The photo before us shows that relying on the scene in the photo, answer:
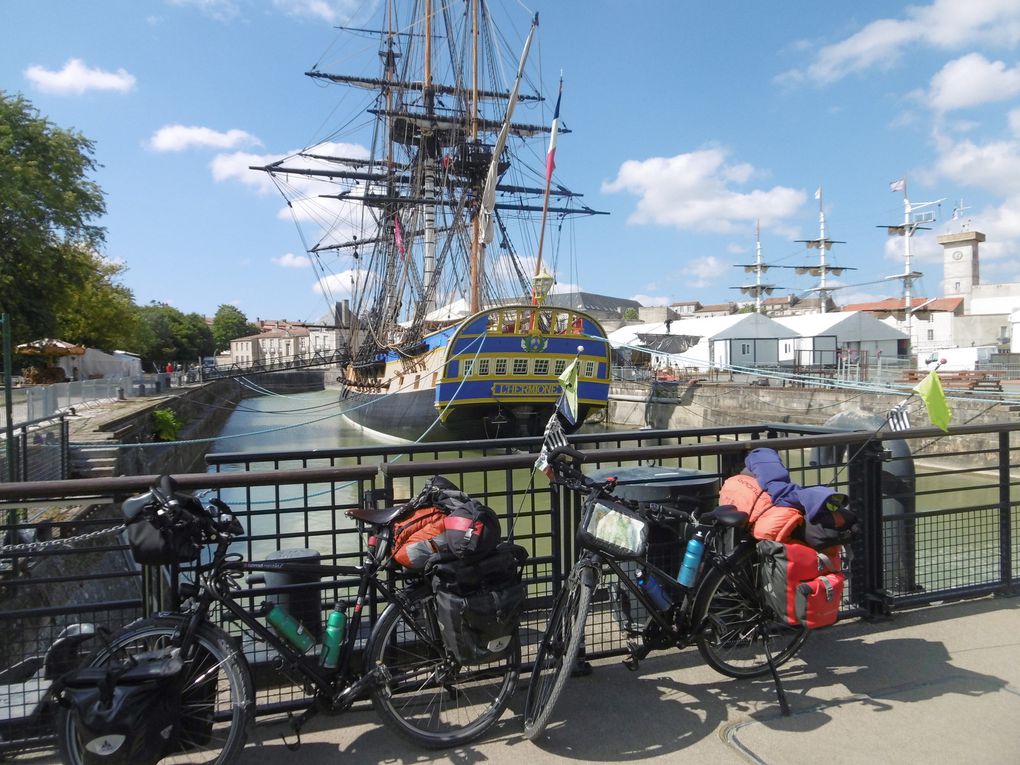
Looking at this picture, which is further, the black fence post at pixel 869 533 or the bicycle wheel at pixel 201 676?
the black fence post at pixel 869 533

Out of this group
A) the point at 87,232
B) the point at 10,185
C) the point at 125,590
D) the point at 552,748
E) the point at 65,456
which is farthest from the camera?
the point at 87,232

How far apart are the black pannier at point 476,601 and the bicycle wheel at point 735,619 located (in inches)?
37.1

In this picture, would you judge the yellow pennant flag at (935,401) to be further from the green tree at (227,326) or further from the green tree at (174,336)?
the green tree at (227,326)

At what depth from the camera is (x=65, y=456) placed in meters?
12.5

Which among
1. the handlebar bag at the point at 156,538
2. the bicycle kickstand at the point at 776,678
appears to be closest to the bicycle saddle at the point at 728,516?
the bicycle kickstand at the point at 776,678

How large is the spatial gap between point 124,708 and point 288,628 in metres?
0.59

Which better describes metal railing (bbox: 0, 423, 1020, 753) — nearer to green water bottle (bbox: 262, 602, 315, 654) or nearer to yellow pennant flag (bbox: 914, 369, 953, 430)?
green water bottle (bbox: 262, 602, 315, 654)

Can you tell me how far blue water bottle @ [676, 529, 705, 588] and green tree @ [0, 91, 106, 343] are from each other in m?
24.8

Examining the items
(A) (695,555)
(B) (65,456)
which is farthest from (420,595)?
(B) (65,456)

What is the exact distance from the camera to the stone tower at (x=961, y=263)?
254 feet

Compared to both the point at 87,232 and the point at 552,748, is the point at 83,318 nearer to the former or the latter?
the point at 87,232

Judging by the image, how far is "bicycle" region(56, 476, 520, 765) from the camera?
248 centimetres

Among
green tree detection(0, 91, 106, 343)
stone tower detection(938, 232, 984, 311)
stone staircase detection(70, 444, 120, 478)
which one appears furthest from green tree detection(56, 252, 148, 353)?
stone tower detection(938, 232, 984, 311)

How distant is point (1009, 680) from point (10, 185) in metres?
26.2
